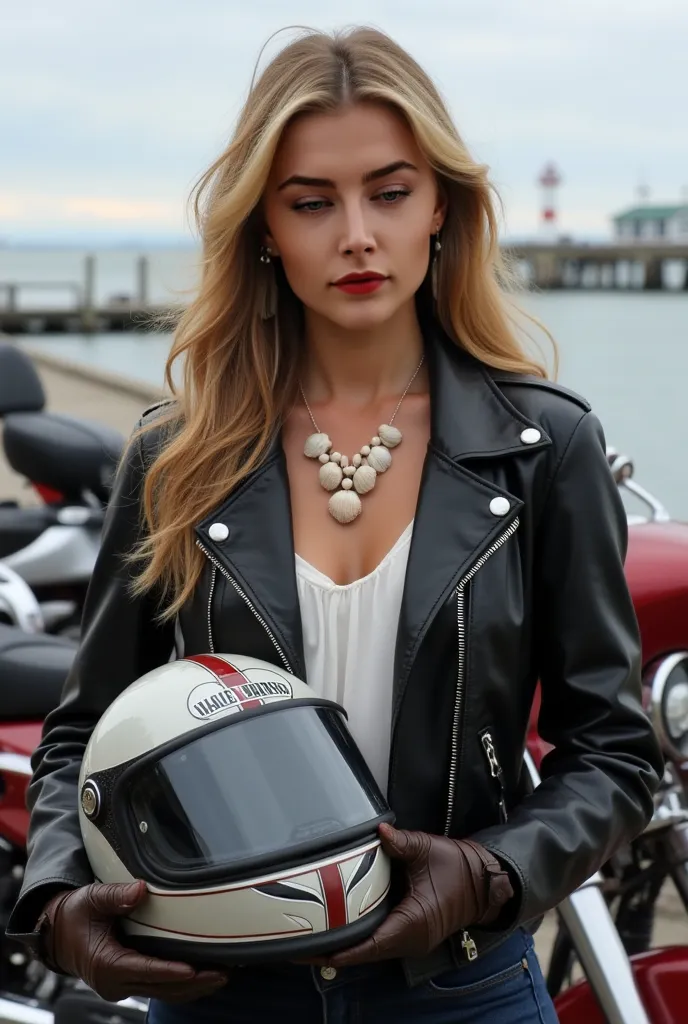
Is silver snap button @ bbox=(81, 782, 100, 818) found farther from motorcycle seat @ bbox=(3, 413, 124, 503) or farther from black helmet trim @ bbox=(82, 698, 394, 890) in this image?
motorcycle seat @ bbox=(3, 413, 124, 503)

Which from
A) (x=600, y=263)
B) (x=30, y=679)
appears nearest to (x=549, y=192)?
(x=600, y=263)

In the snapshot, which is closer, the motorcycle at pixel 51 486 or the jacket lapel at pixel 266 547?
the jacket lapel at pixel 266 547

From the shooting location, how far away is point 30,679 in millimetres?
2930

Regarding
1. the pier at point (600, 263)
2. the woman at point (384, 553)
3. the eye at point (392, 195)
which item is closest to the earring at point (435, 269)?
the woman at point (384, 553)

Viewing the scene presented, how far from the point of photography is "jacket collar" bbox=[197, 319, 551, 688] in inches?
68.0

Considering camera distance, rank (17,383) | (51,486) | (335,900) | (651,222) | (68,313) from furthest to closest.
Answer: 1. (651,222)
2. (68,313)
3. (51,486)
4. (17,383)
5. (335,900)

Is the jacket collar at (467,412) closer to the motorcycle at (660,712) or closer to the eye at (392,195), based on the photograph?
the eye at (392,195)

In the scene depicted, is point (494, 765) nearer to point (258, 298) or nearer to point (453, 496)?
point (453, 496)

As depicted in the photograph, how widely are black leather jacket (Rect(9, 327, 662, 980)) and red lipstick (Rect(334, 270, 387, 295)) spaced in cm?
17

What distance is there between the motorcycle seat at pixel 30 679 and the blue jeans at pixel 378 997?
119 cm

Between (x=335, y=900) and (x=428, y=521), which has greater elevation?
(x=428, y=521)

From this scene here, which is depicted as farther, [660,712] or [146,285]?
[146,285]

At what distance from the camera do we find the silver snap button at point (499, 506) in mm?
1749

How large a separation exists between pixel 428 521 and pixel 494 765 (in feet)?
0.93
